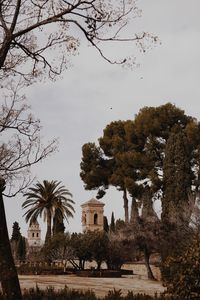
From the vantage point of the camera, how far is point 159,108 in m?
38.3

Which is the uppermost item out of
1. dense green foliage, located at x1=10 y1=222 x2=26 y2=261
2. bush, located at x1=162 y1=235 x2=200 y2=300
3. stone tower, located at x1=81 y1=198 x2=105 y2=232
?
stone tower, located at x1=81 y1=198 x2=105 y2=232

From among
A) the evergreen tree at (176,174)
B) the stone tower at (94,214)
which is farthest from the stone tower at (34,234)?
the evergreen tree at (176,174)

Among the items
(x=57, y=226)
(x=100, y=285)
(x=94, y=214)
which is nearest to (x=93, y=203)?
(x=94, y=214)

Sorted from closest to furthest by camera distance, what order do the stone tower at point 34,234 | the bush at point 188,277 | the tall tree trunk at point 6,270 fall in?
1. the bush at point 188,277
2. the tall tree trunk at point 6,270
3. the stone tower at point 34,234

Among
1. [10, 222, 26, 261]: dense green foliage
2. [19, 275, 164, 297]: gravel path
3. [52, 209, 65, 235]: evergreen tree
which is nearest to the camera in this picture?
[19, 275, 164, 297]: gravel path

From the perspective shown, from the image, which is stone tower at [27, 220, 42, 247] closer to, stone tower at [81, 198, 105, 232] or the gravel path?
stone tower at [81, 198, 105, 232]

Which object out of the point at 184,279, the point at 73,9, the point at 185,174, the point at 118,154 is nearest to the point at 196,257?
the point at 184,279

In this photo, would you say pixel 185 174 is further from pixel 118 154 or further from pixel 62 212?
pixel 62 212

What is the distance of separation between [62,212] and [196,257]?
31.9 m

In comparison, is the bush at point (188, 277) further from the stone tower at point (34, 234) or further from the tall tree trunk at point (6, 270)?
the stone tower at point (34, 234)

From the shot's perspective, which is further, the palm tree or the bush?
the palm tree

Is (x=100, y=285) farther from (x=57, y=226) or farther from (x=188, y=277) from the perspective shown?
(x=57, y=226)

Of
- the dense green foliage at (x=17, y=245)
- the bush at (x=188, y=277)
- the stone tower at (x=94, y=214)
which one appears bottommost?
the bush at (x=188, y=277)

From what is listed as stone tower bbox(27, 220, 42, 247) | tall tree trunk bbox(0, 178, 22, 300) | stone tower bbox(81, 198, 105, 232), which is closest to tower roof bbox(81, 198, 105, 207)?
stone tower bbox(81, 198, 105, 232)
